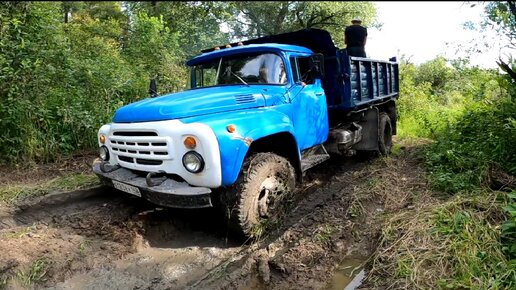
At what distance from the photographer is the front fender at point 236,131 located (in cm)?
355

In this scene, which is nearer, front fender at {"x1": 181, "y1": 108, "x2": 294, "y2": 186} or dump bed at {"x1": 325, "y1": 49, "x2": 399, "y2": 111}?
front fender at {"x1": 181, "y1": 108, "x2": 294, "y2": 186}

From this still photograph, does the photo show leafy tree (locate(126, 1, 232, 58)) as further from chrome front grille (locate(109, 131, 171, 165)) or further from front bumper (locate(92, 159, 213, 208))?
front bumper (locate(92, 159, 213, 208))

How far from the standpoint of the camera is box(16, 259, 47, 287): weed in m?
3.17

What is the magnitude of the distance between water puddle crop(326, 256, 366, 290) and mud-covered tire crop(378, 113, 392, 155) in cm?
389

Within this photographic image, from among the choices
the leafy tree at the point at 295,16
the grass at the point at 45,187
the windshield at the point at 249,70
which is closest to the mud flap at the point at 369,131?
the windshield at the point at 249,70

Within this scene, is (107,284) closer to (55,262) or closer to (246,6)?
(55,262)

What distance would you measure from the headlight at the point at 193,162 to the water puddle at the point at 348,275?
59.7 inches

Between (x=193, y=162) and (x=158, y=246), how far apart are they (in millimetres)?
1062

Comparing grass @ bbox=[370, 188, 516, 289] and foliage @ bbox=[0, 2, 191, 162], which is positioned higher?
foliage @ bbox=[0, 2, 191, 162]

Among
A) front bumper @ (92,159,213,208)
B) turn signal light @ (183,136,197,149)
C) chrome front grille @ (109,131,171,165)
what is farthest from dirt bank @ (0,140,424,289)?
turn signal light @ (183,136,197,149)

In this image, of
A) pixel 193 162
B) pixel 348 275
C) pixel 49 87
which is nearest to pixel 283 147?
pixel 193 162

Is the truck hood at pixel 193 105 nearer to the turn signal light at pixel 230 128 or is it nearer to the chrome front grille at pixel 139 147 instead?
the chrome front grille at pixel 139 147

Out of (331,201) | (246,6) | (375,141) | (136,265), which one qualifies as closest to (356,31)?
(375,141)

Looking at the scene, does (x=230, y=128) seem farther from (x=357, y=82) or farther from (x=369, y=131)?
(x=369, y=131)
